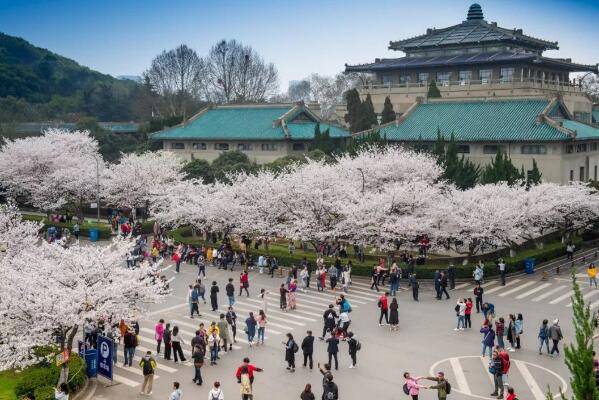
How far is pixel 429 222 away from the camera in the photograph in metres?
37.3

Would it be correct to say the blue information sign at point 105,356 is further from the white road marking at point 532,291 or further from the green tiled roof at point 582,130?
the green tiled roof at point 582,130

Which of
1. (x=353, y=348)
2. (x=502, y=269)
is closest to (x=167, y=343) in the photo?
(x=353, y=348)

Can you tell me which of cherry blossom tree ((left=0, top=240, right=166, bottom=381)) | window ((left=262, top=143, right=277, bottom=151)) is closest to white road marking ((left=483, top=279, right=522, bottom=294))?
cherry blossom tree ((left=0, top=240, right=166, bottom=381))

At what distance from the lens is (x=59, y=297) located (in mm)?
20578

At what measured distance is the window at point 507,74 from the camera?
72.5 m

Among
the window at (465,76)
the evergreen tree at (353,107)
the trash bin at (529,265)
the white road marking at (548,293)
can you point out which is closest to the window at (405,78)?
the window at (465,76)

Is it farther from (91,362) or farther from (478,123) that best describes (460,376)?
(478,123)

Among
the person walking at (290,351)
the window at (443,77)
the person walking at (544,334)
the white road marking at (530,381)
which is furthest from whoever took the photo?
the window at (443,77)

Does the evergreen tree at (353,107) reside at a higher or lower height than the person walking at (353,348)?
higher

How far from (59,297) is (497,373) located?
1367 centimetres

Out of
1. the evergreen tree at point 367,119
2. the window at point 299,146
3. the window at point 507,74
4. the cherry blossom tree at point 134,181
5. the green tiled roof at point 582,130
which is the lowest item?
the cherry blossom tree at point 134,181

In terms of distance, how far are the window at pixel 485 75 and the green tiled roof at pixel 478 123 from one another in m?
14.0

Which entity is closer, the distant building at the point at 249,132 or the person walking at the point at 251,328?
the person walking at the point at 251,328

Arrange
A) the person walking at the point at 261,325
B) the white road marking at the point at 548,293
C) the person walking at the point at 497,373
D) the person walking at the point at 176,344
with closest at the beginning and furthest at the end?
1. the person walking at the point at 497,373
2. the person walking at the point at 176,344
3. the person walking at the point at 261,325
4. the white road marking at the point at 548,293
